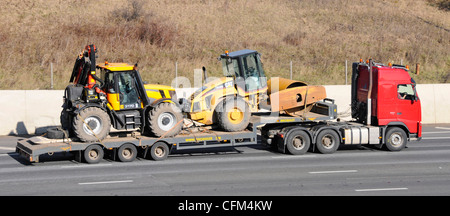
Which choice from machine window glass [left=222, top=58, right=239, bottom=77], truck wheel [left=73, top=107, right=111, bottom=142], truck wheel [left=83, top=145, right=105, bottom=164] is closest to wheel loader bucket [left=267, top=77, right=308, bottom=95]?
machine window glass [left=222, top=58, right=239, bottom=77]

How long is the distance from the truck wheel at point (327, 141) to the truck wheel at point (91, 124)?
7.00 meters

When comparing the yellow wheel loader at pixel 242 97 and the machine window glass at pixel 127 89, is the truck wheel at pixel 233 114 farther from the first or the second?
the machine window glass at pixel 127 89

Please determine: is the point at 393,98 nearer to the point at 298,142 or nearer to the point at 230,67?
the point at 298,142

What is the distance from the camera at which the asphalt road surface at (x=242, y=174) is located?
14.2 meters

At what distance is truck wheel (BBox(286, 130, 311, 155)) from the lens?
1897 cm

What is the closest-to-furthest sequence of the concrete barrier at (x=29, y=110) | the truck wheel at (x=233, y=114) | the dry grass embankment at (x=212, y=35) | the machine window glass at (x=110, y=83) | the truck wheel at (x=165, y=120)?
the truck wheel at (x=165, y=120) → the machine window glass at (x=110, y=83) → the truck wheel at (x=233, y=114) → the concrete barrier at (x=29, y=110) → the dry grass embankment at (x=212, y=35)

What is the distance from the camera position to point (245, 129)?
18.9 m

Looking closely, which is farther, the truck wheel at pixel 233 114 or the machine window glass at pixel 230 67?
the machine window glass at pixel 230 67

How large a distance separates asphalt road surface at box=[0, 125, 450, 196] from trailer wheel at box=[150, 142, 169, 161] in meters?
0.21

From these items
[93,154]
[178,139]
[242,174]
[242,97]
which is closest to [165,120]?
[178,139]

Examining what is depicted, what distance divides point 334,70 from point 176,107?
67.2ft

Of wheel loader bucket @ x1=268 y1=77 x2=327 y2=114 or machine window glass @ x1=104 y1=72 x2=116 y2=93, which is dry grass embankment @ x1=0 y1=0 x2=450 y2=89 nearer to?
machine window glass @ x1=104 y1=72 x2=116 y2=93

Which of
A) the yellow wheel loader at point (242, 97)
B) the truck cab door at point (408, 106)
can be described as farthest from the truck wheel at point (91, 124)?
the truck cab door at point (408, 106)
